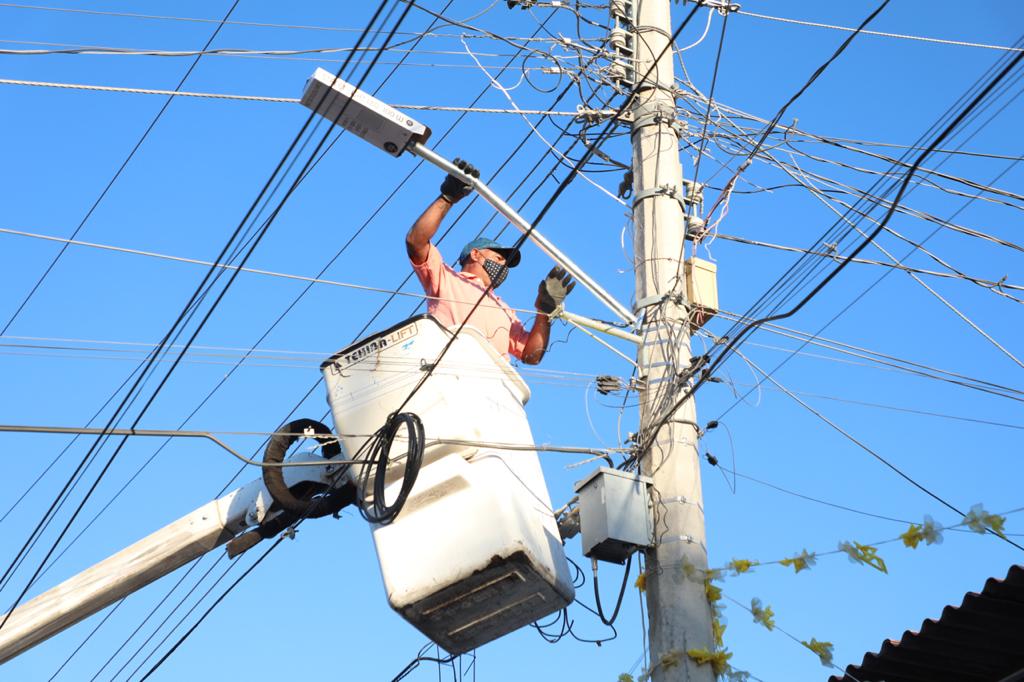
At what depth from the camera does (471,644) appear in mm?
7000

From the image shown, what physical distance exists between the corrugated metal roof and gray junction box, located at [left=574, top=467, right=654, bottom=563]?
4.12ft

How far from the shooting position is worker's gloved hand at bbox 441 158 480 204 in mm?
7211

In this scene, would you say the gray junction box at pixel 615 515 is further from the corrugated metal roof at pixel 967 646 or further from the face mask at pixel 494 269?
the face mask at pixel 494 269

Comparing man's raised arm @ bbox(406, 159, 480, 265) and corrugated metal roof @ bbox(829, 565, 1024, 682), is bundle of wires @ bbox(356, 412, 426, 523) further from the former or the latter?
corrugated metal roof @ bbox(829, 565, 1024, 682)

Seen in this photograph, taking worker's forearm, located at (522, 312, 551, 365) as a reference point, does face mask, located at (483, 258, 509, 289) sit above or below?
above

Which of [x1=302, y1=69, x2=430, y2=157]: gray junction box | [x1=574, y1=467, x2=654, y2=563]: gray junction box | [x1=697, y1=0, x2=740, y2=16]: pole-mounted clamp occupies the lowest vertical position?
[x1=574, y1=467, x2=654, y2=563]: gray junction box

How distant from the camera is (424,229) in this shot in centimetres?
744

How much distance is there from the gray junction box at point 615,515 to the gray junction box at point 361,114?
1895 mm

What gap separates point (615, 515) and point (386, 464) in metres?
1.15

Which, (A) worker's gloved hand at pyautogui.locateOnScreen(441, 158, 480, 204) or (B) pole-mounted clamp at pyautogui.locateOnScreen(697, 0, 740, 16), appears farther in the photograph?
(B) pole-mounted clamp at pyautogui.locateOnScreen(697, 0, 740, 16)

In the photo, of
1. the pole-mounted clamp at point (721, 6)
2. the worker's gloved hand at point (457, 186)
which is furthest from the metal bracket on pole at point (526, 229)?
the pole-mounted clamp at point (721, 6)

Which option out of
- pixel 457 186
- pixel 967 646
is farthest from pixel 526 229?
pixel 967 646

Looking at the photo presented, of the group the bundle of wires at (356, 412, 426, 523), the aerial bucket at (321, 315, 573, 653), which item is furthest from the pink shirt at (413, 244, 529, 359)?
the bundle of wires at (356, 412, 426, 523)

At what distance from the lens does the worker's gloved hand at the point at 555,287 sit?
7.84 metres
